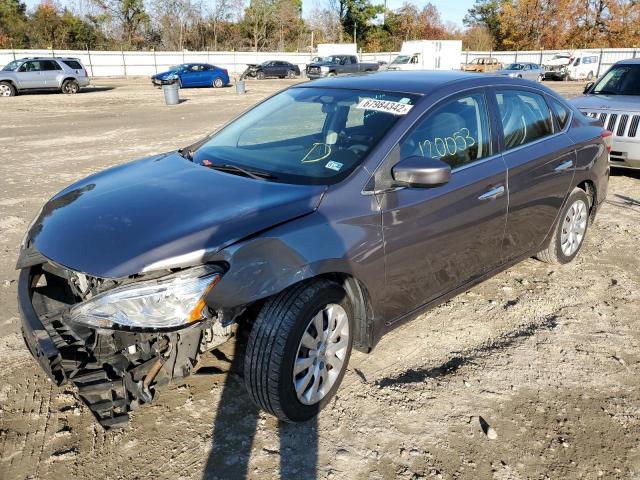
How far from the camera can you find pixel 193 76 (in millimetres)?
29859

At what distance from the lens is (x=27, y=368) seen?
334cm

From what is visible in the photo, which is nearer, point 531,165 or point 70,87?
point 531,165

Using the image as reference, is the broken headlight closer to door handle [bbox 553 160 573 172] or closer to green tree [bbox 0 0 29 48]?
door handle [bbox 553 160 573 172]

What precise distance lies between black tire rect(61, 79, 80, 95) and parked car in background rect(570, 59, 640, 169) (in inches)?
920

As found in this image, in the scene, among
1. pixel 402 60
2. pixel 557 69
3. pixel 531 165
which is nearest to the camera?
pixel 531 165

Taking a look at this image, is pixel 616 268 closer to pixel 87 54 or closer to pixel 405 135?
pixel 405 135

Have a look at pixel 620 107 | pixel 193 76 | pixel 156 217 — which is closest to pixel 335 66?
pixel 193 76

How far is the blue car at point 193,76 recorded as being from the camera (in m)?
29.5

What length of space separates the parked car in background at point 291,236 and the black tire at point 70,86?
962 inches

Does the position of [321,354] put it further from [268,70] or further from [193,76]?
[268,70]

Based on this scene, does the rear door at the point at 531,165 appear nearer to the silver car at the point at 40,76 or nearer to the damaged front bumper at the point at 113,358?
the damaged front bumper at the point at 113,358

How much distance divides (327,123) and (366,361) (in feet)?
5.32

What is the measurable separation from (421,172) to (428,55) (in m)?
37.5

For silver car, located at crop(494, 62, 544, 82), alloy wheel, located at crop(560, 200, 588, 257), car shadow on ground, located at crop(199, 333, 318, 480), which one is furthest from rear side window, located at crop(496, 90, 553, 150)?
silver car, located at crop(494, 62, 544, 82)
